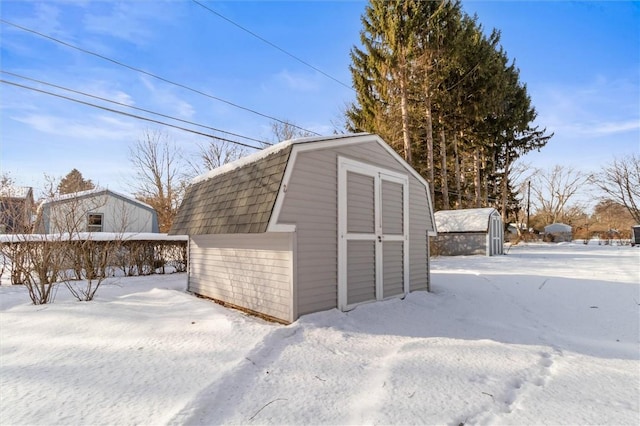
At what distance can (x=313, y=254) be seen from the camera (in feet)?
15.9

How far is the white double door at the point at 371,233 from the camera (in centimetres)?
532

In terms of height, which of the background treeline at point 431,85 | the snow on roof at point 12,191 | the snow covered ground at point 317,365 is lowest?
the snow covered ground at point 317,365

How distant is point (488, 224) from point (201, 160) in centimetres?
1992

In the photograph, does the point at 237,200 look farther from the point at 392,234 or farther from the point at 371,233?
the point at 392,234

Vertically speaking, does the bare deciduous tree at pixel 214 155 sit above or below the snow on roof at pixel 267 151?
above

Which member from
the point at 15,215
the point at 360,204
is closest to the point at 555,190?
the point at 360,204

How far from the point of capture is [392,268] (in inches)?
249

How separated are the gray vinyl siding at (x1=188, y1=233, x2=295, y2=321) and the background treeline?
11828mm

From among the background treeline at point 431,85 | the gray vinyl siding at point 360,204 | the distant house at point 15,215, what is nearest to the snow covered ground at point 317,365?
the gray vinyl siding at point 360,204

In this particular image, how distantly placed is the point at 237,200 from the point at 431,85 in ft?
51.3

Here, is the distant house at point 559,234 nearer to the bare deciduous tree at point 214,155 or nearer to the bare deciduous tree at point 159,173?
the bare deciduous tree at point 214,155

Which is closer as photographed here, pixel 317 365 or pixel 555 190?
pixel 317 365

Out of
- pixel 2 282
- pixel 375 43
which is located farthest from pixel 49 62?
pixel 375 43

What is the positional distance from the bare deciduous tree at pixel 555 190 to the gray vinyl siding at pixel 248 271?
4736cm
